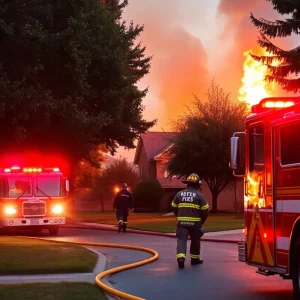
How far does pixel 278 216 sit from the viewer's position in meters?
11.3

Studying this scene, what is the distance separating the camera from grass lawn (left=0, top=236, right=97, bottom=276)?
47.9 feet

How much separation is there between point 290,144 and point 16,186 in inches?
699

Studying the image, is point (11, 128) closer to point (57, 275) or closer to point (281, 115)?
point (57, 275)

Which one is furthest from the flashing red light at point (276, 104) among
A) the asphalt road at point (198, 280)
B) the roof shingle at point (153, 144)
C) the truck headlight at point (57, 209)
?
the roof shingle at point (153, 144)

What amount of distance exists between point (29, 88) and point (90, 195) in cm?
6146

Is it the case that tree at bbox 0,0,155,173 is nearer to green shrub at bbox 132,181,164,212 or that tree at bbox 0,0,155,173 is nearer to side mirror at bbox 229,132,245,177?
side mirror at bbox 229,132,245,177

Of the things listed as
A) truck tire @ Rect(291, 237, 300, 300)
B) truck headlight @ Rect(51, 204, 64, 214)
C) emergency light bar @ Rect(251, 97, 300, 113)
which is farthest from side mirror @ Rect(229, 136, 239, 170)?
truck headlight @ Rect(51, 204, 64, 214)

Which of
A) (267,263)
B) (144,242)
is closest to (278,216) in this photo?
(267,263)

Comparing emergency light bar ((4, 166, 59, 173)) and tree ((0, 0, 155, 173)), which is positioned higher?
tree ((0, 0, 155, 173))

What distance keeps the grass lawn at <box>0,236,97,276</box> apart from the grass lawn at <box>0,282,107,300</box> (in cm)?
222

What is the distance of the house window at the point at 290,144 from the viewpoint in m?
10.8

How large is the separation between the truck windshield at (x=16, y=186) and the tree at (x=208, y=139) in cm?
2233

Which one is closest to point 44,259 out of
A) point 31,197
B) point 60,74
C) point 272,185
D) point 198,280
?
point 198,280

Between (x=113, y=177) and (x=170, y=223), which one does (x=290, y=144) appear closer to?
(x=170, y=223)
